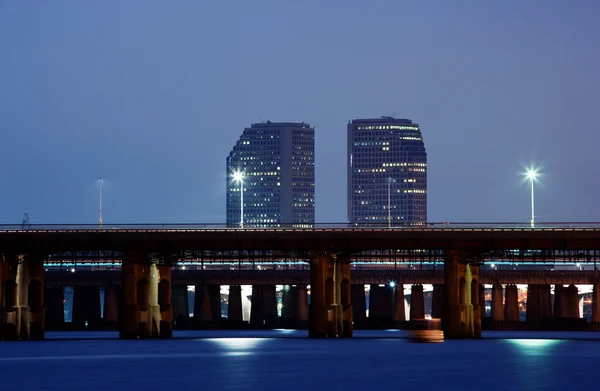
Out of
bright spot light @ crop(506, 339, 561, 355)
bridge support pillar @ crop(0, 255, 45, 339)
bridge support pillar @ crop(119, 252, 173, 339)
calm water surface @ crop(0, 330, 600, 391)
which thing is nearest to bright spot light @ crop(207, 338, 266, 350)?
calm water surface @ crop(0, 330, 600, 391)

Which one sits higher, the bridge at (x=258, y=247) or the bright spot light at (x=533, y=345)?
the bridge at (x=258, y=247)

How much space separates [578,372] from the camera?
11706cm

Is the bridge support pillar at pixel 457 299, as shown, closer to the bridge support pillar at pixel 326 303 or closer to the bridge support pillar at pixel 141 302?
the bridge support pillar at pixel 326 303

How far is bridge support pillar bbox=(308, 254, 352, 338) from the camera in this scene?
17550 centimetres

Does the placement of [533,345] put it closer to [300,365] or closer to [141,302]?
[141,302]

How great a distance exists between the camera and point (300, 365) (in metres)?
126

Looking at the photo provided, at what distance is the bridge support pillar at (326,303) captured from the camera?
17550 centimetres

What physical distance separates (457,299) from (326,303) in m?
14.1

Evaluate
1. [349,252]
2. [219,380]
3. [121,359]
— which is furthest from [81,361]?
[349,252]

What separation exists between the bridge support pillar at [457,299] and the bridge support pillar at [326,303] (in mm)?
11308

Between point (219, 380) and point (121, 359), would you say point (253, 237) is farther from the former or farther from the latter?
point (219, 380)

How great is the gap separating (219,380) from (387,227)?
2683 inches

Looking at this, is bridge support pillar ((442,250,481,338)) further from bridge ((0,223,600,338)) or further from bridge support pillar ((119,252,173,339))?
bridge support pillar ((119,252,173,339))

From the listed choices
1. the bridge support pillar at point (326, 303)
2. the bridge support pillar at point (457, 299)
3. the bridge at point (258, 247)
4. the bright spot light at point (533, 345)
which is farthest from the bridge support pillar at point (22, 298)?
the bright spot light at point (533, 345)
